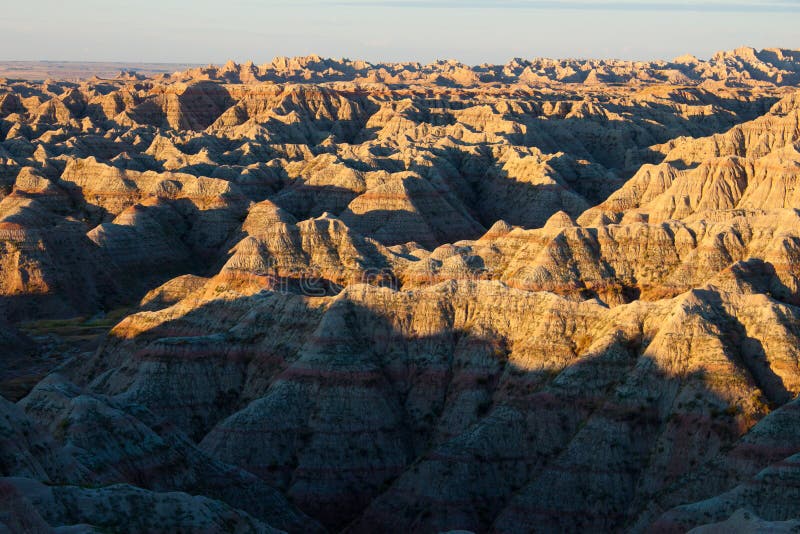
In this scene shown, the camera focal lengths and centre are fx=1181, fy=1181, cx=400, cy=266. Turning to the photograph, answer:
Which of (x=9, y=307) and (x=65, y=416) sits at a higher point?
(x=65, y=416)

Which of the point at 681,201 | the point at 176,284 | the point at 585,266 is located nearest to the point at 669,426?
the point at 585,266

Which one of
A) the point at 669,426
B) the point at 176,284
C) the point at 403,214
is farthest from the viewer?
the point at 403,214

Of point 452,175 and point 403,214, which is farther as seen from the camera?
point 452,175

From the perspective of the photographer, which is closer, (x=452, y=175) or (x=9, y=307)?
(x=9, y=307)

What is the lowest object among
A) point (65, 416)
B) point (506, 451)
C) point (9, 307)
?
point (9, 307)

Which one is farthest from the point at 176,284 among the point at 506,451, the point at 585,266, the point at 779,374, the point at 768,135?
the point at 768,135

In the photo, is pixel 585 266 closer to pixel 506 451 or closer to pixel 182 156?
pixel 506 451

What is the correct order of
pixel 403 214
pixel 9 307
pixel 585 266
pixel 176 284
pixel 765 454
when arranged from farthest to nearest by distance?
pixel 403 214
pixel 9 307
pixel 176 284
pixel 585 266
pixel 765 454

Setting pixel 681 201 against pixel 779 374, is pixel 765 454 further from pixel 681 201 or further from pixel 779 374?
pixel 681 201

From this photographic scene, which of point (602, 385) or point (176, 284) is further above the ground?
point (602, 385)
